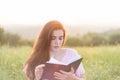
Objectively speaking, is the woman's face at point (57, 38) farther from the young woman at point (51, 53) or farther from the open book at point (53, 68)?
the open book at point (53, 68)

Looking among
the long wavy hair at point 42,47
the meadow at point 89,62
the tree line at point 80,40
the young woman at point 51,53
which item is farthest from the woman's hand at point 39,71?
the tree line at point 80,40

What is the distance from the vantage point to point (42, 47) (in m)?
2.10

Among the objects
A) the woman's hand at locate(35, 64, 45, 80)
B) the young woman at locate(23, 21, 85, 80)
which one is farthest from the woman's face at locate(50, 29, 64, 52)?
the woman's hand at locate(35, 64, 45, 80)

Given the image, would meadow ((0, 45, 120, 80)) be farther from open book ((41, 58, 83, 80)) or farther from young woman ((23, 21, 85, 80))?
open book ((41, 58, 83, 80))

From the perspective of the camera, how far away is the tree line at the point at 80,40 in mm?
3096

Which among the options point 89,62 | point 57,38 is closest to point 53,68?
point 57,38

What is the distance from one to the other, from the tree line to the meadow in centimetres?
4

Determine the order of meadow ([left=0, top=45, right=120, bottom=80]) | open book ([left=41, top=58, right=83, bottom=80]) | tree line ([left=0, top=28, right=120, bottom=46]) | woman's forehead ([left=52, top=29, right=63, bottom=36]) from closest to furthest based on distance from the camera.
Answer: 1. open book ([left=41, top=58, right=83, bottom=80])
2. woman's forehead ([left=52, top=29, right=63, bottom=36])
3. meadow ([left=0, top=45, right=120, bottom=80])
4. tree line ([left=0, top=28, right=120, bottom=46])

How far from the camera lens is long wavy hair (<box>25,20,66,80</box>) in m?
2.05

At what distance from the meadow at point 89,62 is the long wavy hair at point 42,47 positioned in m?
0.82

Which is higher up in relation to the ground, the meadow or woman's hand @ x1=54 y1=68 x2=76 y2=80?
woman's hand @ x1=54 y1=68 x2=76 y2=80

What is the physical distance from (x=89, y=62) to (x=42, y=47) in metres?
1.06

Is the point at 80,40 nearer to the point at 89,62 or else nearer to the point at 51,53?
the point at 89,62

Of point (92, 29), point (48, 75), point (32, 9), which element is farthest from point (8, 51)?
point (48, 75)
